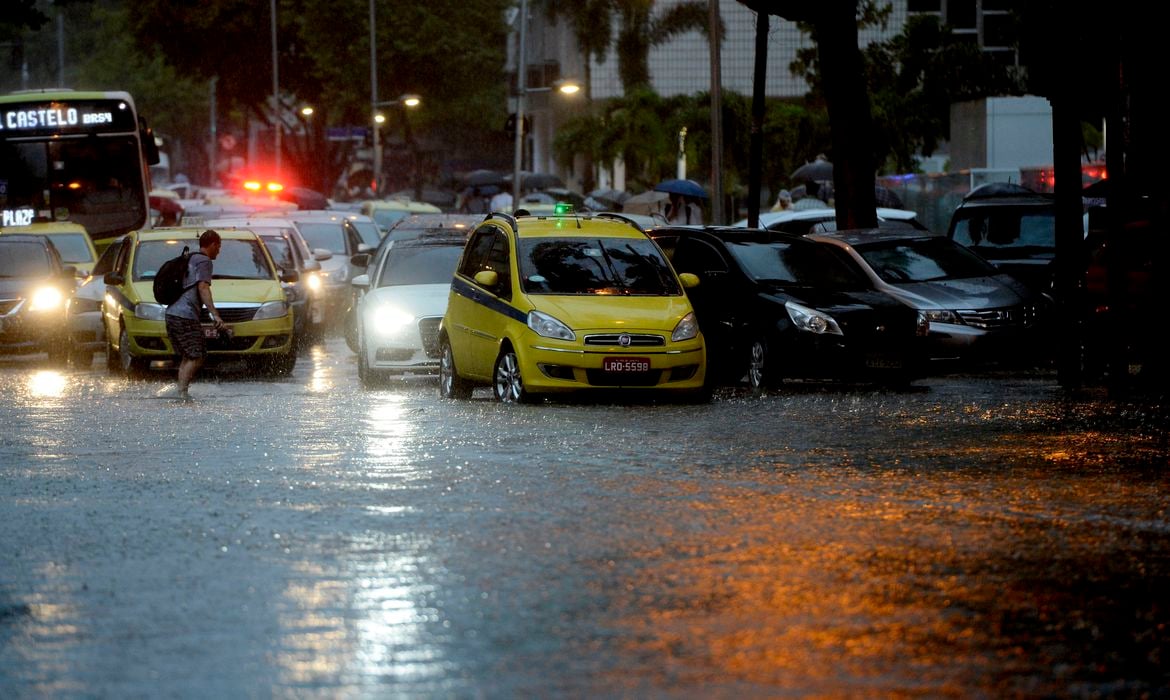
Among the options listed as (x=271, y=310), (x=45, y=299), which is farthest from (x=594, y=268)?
(x=45, y=299)

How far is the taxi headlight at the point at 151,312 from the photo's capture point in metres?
23.3

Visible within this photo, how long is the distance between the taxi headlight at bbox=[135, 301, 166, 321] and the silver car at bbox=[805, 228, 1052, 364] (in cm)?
710

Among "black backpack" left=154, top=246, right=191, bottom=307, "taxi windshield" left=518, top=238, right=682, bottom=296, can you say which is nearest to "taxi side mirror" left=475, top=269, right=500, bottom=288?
"taxi windshield" left=518, top=238, right=682, bottom=296

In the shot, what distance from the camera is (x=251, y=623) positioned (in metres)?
8.04

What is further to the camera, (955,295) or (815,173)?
(815,173)

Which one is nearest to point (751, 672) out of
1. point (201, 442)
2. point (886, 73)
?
point (201, 442)

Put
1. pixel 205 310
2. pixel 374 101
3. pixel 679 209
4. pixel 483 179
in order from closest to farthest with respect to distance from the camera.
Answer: pixel 205 310 < pixel 679 209 < pixel 483 179 < pixel 374 101

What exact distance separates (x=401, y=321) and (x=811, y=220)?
9.76m

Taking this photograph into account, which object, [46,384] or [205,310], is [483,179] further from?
[46,384]

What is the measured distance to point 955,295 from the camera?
72.2 feet

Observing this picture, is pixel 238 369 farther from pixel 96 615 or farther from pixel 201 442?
pixel 96 615

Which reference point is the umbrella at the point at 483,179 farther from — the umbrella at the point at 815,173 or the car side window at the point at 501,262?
the car side window at the point at 501,262

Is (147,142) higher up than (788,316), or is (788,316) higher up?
(147,142)

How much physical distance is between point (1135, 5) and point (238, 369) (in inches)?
441
